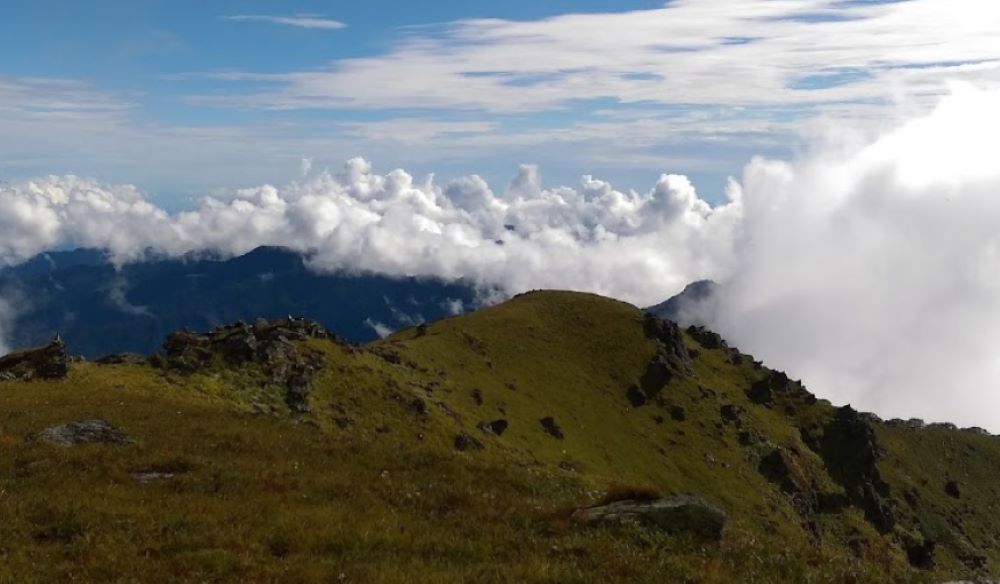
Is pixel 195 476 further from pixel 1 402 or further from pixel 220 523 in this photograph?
pixel 1 402

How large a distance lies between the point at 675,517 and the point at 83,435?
2317 cm

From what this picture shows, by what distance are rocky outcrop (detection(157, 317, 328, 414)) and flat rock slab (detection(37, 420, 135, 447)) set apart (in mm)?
35585

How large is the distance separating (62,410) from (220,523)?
24878 millimetres

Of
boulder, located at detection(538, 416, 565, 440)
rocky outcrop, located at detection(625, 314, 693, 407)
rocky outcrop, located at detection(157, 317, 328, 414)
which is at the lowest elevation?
boulder, located at detection(538, 416, 565, 440)

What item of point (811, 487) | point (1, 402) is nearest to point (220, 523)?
point (1, 402)

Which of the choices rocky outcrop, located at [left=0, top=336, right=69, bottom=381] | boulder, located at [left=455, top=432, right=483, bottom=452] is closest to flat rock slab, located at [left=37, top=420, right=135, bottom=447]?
rocky outcrop, located at [left=0, top=336, right=69, bottom=381]

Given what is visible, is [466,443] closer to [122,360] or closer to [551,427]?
[122,360]

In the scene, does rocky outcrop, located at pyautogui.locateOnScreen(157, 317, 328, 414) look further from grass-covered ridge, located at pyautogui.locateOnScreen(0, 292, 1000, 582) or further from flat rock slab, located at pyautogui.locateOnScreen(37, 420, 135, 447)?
flat rock slab, located at pyautogui.locateOnScreen(37, 420, 135, 447)

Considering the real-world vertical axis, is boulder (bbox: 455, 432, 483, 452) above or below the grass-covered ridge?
below

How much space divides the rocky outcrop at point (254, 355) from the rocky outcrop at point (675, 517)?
2070 inches

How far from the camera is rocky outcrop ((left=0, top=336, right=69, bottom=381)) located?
53.0 meters

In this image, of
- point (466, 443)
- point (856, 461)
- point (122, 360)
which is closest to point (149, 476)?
point (122, 360)

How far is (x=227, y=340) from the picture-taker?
246ft

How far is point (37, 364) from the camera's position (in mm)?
54219
